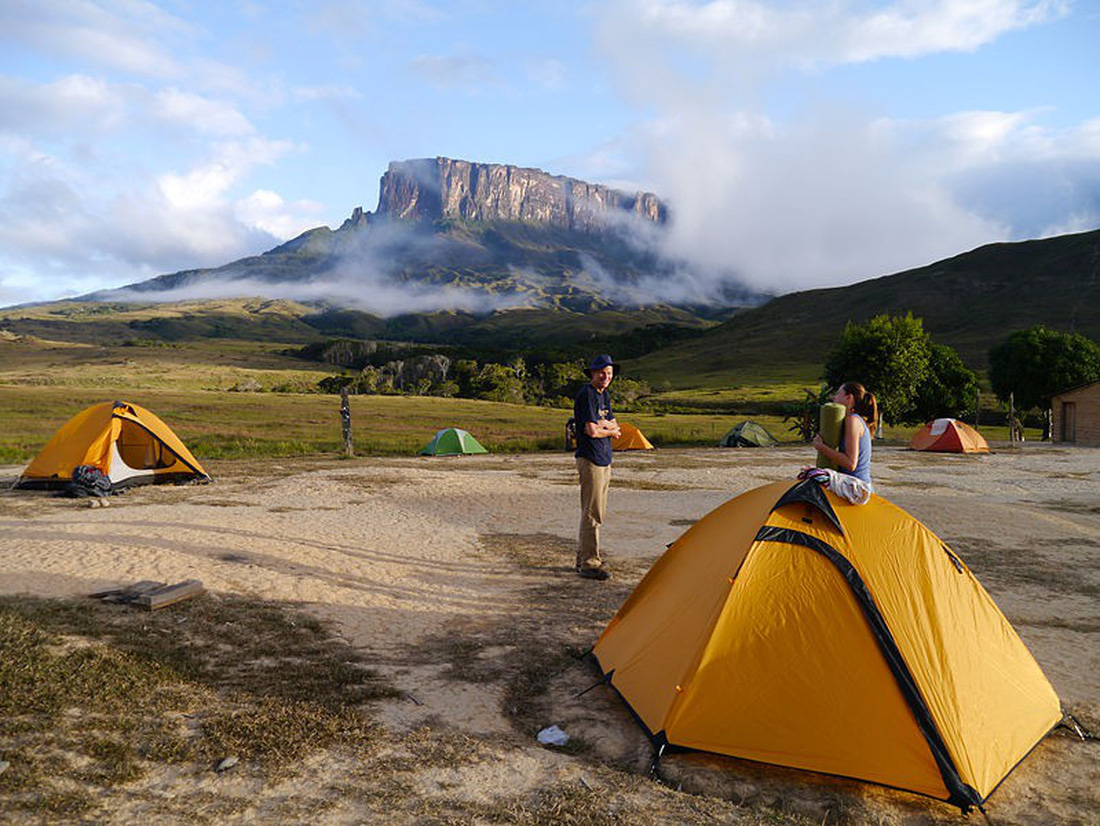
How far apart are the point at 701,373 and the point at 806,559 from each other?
151m

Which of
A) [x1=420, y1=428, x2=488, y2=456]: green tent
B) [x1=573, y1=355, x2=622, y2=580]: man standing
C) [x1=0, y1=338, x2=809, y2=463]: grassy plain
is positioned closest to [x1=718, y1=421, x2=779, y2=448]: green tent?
[x1=0, y1=338, x2=809, y2=463]: grassy plain

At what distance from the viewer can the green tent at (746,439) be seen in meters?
41.1

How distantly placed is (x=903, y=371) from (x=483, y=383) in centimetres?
6623

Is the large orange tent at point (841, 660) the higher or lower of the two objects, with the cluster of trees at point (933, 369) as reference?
lower

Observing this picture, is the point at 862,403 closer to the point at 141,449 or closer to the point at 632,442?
the point at 141,449

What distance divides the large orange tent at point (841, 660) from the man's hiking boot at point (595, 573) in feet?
13.6

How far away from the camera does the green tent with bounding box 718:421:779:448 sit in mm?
41125

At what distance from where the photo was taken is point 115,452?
19.0 meters

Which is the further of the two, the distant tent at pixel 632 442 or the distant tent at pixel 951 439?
the distant tent at pixel 632 442

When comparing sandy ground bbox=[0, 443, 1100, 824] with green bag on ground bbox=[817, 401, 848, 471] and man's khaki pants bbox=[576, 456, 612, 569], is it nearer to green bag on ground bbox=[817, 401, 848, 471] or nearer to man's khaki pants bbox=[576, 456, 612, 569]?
man's khaki pants bbox=[576, 456, 612, 569]

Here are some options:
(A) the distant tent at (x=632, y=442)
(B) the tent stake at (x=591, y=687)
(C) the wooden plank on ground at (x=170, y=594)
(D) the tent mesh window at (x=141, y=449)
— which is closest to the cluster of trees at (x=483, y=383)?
(A) the distant tent at (x=632, y=442)

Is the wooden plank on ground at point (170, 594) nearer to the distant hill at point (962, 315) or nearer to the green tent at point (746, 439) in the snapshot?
the green tent at point (746, 439)

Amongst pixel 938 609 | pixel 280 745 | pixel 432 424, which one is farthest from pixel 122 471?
pixel 432 424

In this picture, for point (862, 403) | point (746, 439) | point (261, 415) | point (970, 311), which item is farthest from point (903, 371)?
point (970, 311)
